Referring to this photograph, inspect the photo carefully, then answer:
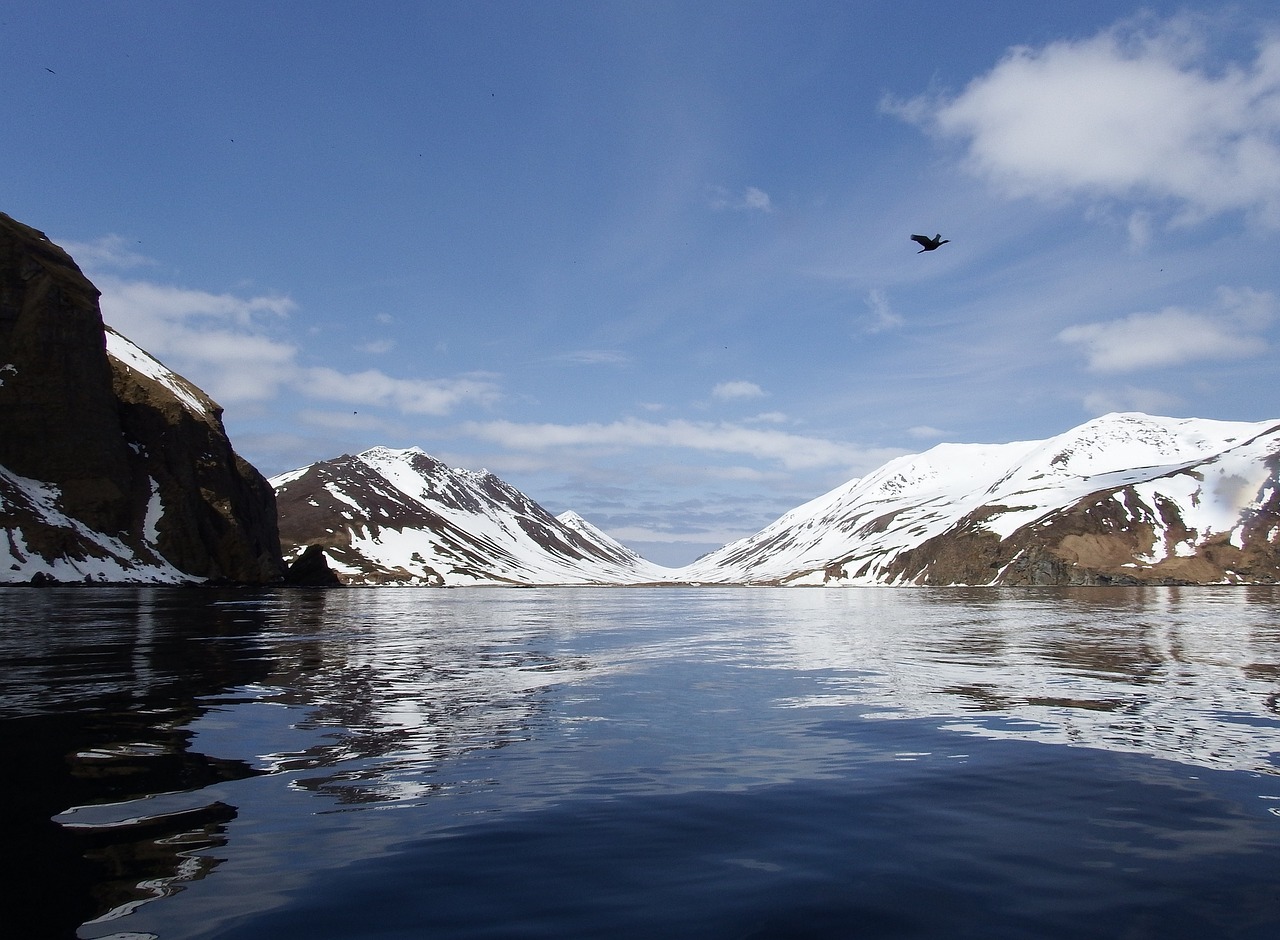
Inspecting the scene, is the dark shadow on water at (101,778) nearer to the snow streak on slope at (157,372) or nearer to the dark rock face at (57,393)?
the dark rock face at (57,393)

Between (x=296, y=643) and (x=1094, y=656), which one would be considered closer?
(x=1094, y=656)

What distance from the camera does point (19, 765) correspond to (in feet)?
44.0

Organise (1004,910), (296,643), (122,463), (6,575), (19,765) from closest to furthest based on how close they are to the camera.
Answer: (1004,910)
(19,765)
(296,643)
(6,575)
(122,463)

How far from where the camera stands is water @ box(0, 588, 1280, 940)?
8.14 m

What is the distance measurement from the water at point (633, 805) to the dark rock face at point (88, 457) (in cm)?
11692

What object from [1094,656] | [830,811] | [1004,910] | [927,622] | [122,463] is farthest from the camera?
[122,463]

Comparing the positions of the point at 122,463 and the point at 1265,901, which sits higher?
the point at 122,463

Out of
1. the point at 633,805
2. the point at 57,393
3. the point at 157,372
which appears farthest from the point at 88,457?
the point at 633,805

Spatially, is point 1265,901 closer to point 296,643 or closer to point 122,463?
point 296,643

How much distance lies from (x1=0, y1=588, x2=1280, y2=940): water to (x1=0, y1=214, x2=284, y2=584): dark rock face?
116925 mm

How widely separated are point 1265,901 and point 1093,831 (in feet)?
8.51

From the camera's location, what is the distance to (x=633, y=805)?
12.2 m

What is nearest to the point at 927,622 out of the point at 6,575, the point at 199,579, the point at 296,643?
the point at 296,643

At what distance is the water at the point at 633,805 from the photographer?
8.14 metres
